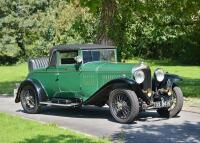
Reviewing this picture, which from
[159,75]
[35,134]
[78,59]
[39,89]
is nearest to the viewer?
[35,134]

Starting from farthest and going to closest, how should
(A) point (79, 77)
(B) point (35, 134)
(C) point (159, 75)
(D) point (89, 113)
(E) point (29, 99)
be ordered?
(E) point (29, 99), (D) point (89, 113), (A) point (79, 77), (C) point (159, 75), (B) point (35, 134)

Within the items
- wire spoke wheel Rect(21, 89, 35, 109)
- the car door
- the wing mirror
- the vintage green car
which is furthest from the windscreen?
wire spoke wheel Rect(21, 89, 35, 109)

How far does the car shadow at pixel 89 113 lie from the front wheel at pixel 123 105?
0.32 metres

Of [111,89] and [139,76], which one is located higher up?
[139,76]

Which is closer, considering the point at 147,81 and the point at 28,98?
the point at 147,81

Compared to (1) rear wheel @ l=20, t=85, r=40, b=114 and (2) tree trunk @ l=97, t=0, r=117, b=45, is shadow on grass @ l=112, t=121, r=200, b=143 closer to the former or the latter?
(1) rear wheel @ l=20, t=85, r=40, b=114

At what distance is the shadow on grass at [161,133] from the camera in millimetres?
9445

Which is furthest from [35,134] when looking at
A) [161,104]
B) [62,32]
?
[62,32]

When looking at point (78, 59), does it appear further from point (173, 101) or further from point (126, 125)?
point (173, 101)

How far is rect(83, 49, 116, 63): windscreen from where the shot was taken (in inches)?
492

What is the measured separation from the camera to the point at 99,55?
42.0 ft

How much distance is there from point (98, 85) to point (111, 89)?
1.70 feet

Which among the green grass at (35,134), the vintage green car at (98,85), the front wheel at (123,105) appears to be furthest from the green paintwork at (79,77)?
the green grass at (35,134)

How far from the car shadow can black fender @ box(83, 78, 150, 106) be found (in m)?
0.48
